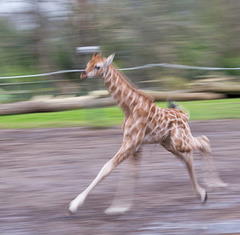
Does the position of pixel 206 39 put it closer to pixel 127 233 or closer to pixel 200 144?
pixel 200 144

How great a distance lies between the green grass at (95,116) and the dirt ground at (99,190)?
30.1 inches

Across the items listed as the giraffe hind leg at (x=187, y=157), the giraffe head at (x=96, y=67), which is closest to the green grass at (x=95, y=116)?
the giraffe hind leg at (x=187, y=157)

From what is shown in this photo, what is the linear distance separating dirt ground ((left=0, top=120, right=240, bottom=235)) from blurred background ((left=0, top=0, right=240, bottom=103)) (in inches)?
239

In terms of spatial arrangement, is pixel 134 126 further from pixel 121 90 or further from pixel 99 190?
pixel 99 190

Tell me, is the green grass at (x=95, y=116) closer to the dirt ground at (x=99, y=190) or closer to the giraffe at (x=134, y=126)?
the dirt ground at (x=99, y=190)

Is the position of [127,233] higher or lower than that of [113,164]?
lower

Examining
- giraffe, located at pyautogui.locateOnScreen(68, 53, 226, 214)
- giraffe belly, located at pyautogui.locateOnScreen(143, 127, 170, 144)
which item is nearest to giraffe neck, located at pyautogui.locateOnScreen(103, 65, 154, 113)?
giraffe, located at pyautogui.locateOnScreen(68, 53, 226, 214)

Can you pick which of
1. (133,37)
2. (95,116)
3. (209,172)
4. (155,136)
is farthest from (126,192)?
(133,37)

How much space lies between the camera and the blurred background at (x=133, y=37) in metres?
14.2

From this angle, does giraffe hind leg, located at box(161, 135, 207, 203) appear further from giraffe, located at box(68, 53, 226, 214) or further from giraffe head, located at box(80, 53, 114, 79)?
giraffe head, located at box(80, 53, 114, 79)

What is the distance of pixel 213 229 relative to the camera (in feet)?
13.1

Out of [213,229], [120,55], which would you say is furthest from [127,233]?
[120,55]

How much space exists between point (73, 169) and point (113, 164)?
1941 millimetres

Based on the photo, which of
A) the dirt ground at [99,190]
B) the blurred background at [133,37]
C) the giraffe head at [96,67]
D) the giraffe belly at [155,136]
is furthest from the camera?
the blurred background at [133,37]
